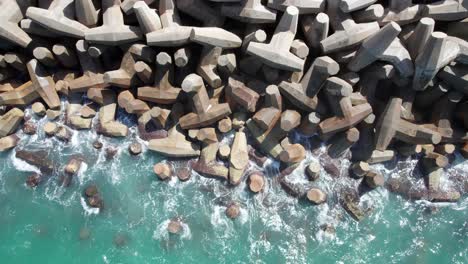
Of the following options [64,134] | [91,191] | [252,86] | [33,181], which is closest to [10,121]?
[64,134]

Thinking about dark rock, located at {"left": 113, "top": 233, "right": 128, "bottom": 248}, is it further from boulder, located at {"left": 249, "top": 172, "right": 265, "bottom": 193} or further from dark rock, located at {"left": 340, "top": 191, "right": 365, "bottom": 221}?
dark rock, located at {"left": 340, "top": 191, "right": 365, "bottom": 221}

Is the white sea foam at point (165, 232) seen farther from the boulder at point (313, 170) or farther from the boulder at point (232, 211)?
the boulder at point (313, 170)

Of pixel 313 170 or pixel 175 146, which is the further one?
pixel 175 146

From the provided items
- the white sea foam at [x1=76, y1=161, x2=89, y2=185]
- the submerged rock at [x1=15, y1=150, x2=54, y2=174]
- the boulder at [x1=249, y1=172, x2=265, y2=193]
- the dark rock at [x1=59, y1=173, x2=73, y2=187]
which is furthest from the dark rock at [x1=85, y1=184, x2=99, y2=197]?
the boulder at [x1=249, y1=172, x2=265, y2=193]

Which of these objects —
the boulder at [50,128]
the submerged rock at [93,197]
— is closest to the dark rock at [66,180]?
the submerged rock at [93,197]

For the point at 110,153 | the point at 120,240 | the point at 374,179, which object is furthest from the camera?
the point at 110,153

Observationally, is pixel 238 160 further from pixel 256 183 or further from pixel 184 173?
pixel 184 173
